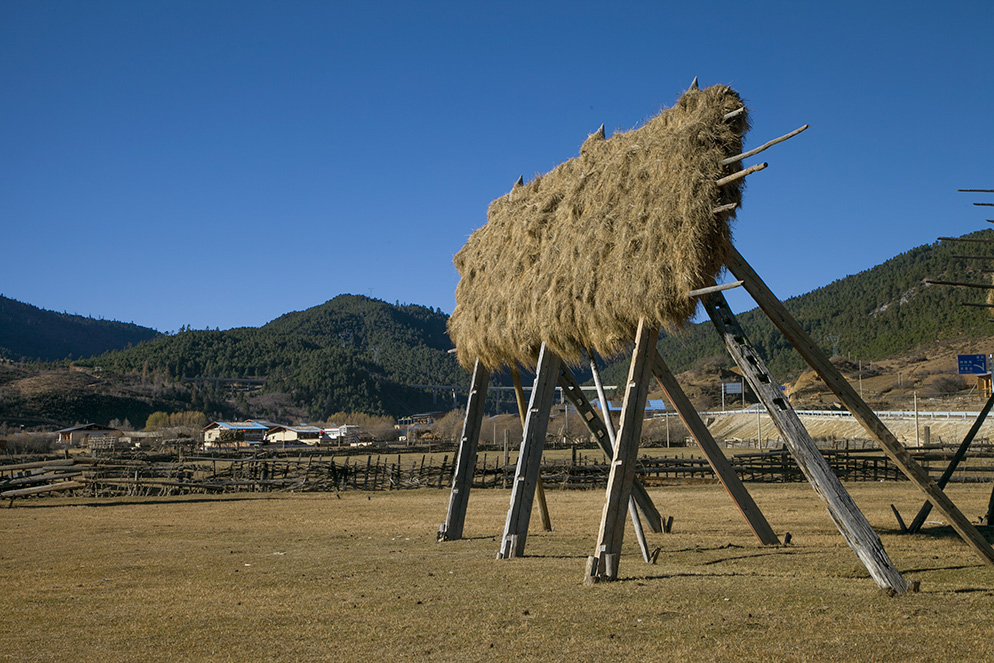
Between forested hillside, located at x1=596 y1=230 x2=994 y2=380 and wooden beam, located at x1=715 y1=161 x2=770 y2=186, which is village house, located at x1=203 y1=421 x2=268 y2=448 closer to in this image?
forested hillside, located at x1=596 y1=230 x2=994 y2=380

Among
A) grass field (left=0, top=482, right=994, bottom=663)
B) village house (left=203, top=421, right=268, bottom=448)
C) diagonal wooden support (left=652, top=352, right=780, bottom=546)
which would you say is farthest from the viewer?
village house (left=203, top=421, right=268, bottom=448)

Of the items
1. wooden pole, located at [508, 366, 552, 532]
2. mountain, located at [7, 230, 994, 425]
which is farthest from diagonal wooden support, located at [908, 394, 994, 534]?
mountain, located at [7, 230, 994, 425]

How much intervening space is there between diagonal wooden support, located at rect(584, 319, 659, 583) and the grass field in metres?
0.27

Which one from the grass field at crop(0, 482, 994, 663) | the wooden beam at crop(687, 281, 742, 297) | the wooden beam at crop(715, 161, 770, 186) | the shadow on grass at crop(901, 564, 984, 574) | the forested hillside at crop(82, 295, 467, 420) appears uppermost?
the forested hillside at crop(82, 295, 467, 420)

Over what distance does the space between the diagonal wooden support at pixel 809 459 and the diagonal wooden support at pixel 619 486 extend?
1.12 metres

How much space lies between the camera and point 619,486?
8.62 meters

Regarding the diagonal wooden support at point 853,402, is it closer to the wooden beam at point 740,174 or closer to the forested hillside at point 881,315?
the wooden beam at point 740,174

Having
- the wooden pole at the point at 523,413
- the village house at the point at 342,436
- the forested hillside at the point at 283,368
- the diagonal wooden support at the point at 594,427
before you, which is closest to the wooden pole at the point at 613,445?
the diagonal wooden support at the point at 594,427

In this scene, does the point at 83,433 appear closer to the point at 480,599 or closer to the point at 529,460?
the point at 529,460

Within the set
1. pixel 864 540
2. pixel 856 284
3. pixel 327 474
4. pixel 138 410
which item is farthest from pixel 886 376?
pixel 138 410

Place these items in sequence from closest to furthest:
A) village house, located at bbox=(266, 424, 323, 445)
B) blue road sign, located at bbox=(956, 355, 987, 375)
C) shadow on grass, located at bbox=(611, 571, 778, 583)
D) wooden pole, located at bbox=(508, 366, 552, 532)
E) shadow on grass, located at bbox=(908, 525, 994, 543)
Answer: shadow on grass, located at bbox=(611, 571, 778, 583) < shadow on grass, located at bbox=(908, 525, 994, 543) < wooden pole, located at bbox=(508, 366, 552, 532) < blue road sign, located at bbox=(956, 355, 987, 375) < village house, located at bbox=(266, 424, 323, 445)

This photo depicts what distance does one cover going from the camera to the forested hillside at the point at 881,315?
3809 inches

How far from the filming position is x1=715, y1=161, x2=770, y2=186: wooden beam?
8.09m

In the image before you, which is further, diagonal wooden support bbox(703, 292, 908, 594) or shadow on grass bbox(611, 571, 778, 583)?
shadow on grass bbox(611, 571, 778, 583)
